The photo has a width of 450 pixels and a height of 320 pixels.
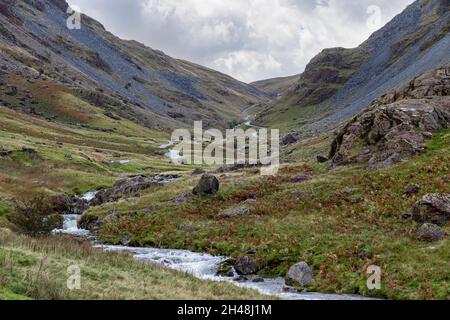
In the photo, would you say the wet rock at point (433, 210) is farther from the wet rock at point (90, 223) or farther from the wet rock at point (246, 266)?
the wet rock at point (90, 223)

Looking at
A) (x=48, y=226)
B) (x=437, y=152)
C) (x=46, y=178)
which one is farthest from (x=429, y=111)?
(x=46, y=178)

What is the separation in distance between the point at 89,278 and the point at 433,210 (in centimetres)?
2394

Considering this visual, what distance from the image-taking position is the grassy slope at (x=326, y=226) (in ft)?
89.2

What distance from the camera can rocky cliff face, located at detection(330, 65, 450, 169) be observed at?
48312mm

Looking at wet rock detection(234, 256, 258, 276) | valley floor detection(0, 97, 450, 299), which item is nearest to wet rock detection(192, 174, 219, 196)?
valley floor detection(0, 97, 450, 299)

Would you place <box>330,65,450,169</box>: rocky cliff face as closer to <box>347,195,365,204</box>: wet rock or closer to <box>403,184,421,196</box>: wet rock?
<box>347,195,365,204</box>: wet rock

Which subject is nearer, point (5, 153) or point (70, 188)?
point (70, 188)

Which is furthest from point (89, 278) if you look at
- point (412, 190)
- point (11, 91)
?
point (11, 91)

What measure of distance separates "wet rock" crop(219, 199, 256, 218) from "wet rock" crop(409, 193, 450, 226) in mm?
15311

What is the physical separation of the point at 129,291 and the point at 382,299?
13108mm

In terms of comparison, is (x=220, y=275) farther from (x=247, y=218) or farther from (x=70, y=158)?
(x=70, y=158)

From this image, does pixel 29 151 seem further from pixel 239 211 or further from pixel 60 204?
pixel 239 211

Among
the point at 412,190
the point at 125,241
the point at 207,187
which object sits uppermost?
the point at 207,187

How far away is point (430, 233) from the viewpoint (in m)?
30.6
